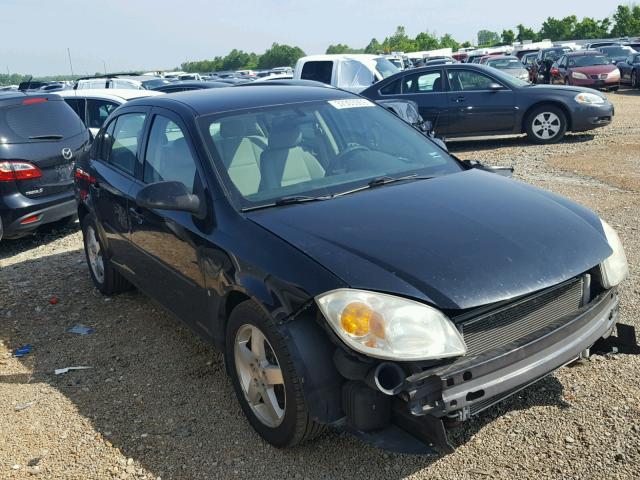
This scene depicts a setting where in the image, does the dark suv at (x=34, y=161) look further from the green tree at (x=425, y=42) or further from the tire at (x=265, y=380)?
the green tree at (x=425, y=42)

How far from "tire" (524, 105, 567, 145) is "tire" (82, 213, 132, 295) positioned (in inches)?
354

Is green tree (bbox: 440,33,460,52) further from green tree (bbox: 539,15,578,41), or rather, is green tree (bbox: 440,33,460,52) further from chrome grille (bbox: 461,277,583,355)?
chrome grille (bbox: 461,277,583,355)

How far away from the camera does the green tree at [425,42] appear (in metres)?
101

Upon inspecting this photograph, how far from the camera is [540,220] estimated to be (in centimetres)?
322

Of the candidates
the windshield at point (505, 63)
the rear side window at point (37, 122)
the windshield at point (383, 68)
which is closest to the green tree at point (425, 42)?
the windshield at point (505, 63)

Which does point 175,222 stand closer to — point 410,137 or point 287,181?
point 287,181

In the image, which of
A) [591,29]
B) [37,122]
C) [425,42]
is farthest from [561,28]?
[37,122]

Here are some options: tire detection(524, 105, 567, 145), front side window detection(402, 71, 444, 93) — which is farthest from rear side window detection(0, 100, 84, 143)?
tire detection(524, 105, 567, 145)

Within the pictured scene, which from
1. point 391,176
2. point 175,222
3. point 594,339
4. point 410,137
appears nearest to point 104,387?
point 175,222

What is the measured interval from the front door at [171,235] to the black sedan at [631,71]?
23820mm

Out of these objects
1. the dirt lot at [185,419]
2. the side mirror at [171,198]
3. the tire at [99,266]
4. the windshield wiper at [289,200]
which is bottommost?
the dirt lot at [185,419]

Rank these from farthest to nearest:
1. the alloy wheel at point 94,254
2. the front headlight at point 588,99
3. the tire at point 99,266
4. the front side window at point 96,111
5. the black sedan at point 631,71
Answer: the black sedan at point 631,71 < the front headlight at point 588,99 < the front side window at point 96,111 < the alloy wheel at point 94,254 < the tire at point 99,266

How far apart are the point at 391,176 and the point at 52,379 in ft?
8.22

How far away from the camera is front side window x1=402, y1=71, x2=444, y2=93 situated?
1259cm
